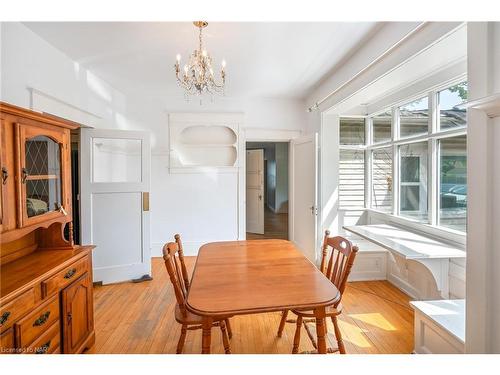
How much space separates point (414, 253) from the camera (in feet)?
7.36

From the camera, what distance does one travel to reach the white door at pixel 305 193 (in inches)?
149

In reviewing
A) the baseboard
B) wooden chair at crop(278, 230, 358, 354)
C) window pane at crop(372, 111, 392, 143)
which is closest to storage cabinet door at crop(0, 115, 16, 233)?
wooden chair at crop(278, 230, 358, 354)

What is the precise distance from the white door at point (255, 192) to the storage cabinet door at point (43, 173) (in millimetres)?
4743

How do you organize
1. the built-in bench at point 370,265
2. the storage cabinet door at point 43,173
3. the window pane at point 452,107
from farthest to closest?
the built-in bench at point 370,265 → the window pane at point 452,107 → the storage cabinet door at point 43,173

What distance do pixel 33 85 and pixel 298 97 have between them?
11.5 feet

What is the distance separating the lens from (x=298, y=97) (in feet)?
14.8

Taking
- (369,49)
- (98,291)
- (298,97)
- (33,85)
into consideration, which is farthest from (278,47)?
(98,291)

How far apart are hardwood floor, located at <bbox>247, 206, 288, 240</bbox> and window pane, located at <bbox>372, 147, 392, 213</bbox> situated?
2.61 m

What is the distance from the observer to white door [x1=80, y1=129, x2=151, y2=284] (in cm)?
338

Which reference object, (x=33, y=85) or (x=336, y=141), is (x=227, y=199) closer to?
(x=336, y=141)

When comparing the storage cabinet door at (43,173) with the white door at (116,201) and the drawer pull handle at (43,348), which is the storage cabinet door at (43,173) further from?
the white door at (116,201)

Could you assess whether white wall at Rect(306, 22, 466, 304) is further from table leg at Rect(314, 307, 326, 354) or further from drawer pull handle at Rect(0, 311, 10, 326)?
drawer pull handle at Rect(0, 311, 10, 326)

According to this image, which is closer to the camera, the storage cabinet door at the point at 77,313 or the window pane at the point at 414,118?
the storage cabinet door at the point at 77,313

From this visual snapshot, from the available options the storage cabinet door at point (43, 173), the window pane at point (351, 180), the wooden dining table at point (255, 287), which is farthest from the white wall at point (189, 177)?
the wooden dining table at point (255, 287)
